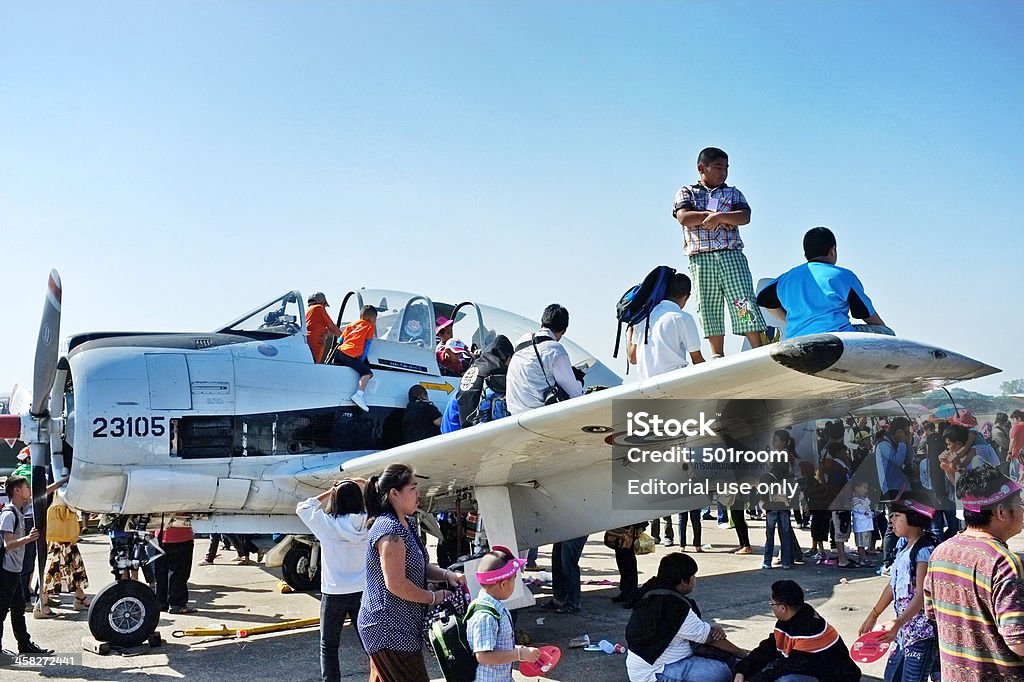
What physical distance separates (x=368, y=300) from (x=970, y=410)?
782cm

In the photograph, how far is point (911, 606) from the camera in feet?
13.8

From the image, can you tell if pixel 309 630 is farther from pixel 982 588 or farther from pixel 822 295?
pixel 982 588

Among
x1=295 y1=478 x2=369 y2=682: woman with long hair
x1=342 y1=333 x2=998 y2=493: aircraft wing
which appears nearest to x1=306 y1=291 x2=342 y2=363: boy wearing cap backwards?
x1=342 y1=333 x2=998 y2=493: aircraft wing

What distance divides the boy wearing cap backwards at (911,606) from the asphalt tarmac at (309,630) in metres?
1.35

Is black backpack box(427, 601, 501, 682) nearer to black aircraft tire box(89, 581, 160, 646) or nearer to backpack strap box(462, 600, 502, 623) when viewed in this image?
backpack strap box(462, 600, 502, 623)

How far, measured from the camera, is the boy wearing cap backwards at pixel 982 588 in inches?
120

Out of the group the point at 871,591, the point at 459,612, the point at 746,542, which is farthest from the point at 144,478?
the point at 746,542

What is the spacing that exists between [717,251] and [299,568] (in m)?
6.52

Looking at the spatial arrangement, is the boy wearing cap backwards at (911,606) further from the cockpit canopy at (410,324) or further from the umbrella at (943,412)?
the umbrella at (943,412)

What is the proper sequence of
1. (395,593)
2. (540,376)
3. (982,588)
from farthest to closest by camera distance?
(540,376)
(395,593)
(982,588)

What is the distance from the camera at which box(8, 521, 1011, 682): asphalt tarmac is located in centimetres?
608

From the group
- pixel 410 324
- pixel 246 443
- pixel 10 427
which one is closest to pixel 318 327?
pixel 410 324

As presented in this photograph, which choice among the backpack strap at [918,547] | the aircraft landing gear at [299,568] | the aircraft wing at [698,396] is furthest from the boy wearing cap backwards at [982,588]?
the aircraft landing gear at [299,568]

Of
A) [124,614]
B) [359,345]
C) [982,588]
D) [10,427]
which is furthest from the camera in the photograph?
[359,345]
